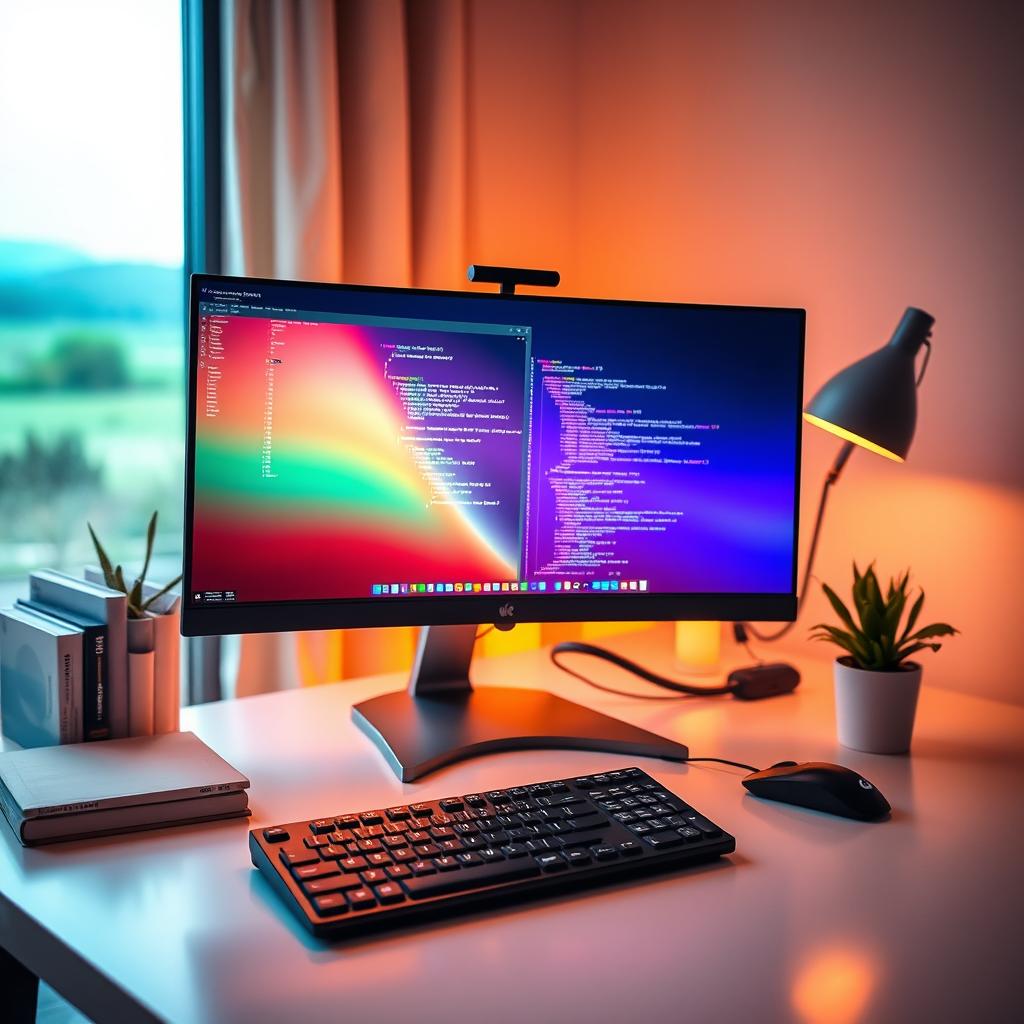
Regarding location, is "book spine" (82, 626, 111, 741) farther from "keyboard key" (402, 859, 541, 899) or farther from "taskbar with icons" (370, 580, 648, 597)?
"keyboard key" (402, 859, 541, 899)

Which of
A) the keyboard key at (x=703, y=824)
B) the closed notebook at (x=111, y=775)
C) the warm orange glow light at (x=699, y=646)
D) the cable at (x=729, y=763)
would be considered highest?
the warm orange glow light at (x=699, y=646)

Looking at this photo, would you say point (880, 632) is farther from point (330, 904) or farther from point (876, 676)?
point (330, 904)

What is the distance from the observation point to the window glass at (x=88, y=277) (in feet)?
5.27

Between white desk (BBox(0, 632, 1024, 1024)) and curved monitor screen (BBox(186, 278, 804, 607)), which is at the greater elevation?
curved monitor screen (BBox(186, 278, 804, 607))

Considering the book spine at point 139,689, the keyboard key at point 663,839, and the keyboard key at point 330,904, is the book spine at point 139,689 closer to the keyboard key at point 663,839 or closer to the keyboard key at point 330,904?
the keyboard key at point 330,904

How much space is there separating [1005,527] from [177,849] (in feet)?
3.65

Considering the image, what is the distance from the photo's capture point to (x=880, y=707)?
3.94 ft

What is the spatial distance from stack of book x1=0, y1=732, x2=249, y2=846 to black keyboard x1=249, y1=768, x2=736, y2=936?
113mm

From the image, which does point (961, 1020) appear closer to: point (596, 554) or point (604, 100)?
point (596, 554)

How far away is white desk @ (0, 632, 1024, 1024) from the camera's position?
0.70m

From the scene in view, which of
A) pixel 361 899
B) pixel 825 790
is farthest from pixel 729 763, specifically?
pixel 361 899

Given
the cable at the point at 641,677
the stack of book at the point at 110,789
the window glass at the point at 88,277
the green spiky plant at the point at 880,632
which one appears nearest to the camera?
the stack of book at the point at 110,789

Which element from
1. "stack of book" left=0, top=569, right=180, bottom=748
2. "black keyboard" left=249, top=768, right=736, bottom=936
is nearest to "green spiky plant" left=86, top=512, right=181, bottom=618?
"stack of book" left=0, top=569, right=180, bottom=748

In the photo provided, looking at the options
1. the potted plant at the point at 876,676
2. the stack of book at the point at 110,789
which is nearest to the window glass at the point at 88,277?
the stack of book at the point at 110,789
